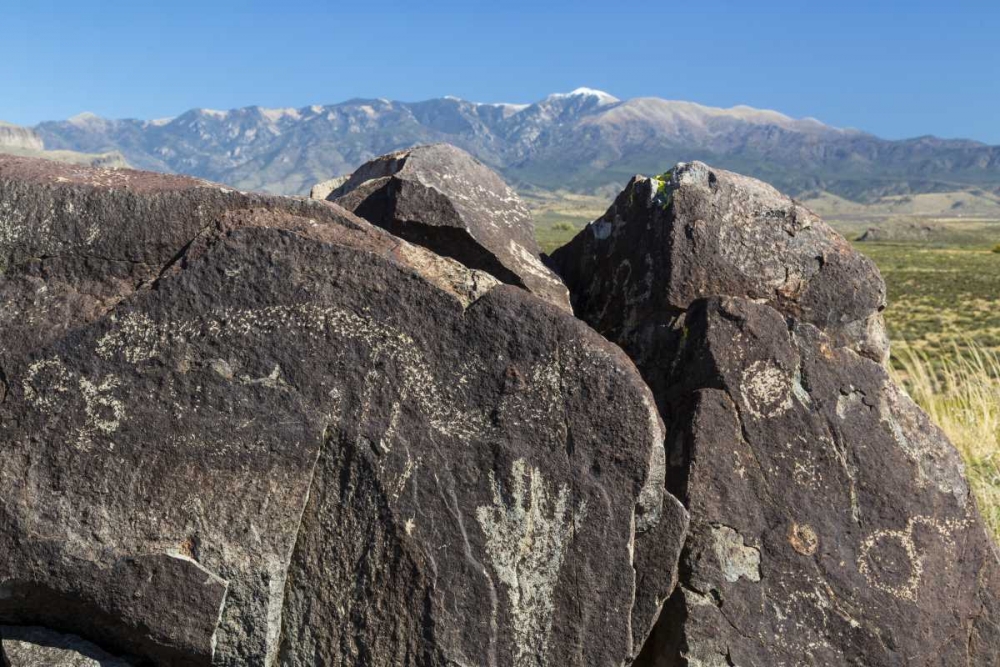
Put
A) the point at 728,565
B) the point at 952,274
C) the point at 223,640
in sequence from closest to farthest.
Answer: the point at 223,640 → the point at 728,565 → the point at 952,274

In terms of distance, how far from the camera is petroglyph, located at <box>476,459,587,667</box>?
4480 mm

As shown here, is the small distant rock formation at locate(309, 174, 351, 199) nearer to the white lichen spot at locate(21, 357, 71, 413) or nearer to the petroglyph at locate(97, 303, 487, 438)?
the petroglyph at locate(97, 303, 487, 438)

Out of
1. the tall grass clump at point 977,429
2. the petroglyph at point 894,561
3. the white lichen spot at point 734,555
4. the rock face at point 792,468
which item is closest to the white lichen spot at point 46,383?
the rock face at point 792,468

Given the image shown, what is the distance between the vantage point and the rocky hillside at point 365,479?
14.4 ft

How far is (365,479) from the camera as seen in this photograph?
4.50 metres

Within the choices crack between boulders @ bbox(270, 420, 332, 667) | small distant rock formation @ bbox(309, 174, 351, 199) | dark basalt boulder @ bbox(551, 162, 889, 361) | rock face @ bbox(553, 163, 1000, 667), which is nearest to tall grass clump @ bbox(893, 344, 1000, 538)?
dark basalt boulder @ bbox(551, 162, 889, 361)

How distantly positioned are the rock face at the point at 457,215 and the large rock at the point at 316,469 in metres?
1.46

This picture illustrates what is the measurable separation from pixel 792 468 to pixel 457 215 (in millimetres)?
2874

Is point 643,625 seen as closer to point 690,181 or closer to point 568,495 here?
point 568,495

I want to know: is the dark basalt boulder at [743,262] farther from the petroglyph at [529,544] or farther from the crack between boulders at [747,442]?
the petroglyph at [529,544]

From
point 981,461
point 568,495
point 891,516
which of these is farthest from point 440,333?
point 981,461

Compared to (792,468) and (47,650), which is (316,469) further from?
(792,468)

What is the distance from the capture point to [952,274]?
5525cm

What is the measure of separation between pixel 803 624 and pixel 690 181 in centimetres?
297
